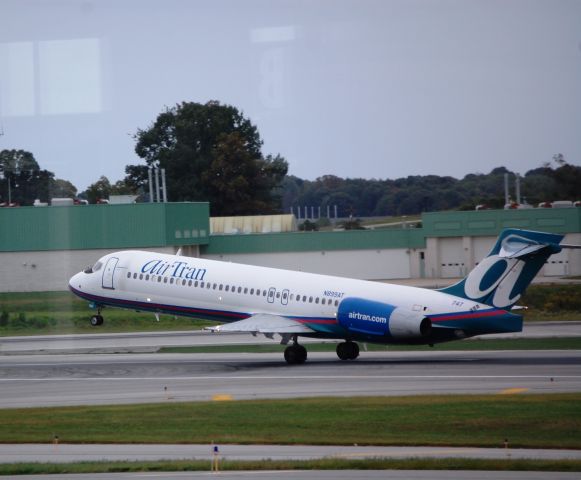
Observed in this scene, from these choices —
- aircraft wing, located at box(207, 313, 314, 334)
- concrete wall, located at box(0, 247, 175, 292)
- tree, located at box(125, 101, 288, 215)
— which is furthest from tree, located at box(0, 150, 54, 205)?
aircraft wing, located at box(207, 313, 314, 334)

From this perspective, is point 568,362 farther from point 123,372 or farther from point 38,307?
point 38,307

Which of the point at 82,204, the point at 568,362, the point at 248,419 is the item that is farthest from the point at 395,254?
the point at 248,419

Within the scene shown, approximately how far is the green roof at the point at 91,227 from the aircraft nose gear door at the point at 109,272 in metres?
17.6

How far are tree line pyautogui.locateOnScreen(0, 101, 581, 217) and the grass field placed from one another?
532 inches

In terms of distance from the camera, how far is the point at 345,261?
5975 cm

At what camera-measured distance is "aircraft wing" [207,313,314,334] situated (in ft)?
111

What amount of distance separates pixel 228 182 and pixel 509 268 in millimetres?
50400

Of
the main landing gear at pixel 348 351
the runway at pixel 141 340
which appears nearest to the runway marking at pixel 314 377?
the main landing gear at pixel 348 351

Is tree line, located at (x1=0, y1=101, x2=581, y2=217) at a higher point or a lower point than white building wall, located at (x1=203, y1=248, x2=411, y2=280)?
higher

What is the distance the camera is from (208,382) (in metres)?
29.5

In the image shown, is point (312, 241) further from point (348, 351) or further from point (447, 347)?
point (348, 351)

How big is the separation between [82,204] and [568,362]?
35.7 m

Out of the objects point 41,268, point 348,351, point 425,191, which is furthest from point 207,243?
point 348,351

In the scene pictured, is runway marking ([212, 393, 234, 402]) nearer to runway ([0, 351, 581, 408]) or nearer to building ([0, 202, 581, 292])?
runway ([0, 351, 581, 408])
